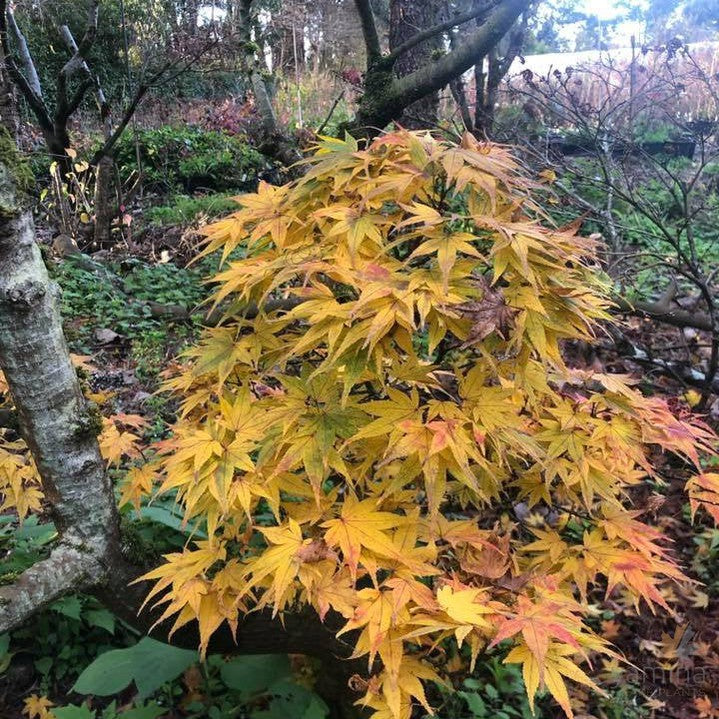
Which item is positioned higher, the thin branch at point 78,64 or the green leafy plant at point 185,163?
the thin branch at point 78,64

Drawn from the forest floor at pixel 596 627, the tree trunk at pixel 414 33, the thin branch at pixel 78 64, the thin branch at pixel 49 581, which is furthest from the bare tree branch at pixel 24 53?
the thin branch at pixel 49 581

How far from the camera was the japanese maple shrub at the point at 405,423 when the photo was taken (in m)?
1.15

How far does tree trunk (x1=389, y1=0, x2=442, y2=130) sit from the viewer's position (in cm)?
460

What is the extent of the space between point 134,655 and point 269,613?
0.46m

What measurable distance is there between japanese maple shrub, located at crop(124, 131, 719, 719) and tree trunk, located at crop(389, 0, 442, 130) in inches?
132

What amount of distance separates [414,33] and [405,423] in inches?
178

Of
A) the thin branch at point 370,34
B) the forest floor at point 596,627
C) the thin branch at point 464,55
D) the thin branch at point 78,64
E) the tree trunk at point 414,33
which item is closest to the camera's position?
the forest floor at point 596,627

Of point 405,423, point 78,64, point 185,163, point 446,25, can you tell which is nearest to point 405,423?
point 405,423

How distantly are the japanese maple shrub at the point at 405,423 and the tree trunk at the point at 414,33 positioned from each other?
336 cm

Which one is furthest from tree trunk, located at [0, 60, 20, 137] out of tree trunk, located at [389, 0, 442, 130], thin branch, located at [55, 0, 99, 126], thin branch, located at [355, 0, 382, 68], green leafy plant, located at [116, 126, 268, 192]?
green leafy plant, located at [116, 126, 268, 192]

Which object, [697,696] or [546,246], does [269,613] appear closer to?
[546,246]

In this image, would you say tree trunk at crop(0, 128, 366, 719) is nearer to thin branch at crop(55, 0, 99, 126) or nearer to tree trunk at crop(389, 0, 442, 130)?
tree trunk at crop(389, 0, 442, 130)

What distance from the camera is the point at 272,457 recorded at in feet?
4.31

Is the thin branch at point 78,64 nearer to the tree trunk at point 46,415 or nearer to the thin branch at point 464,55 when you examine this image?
the thin branch at point 464,55
